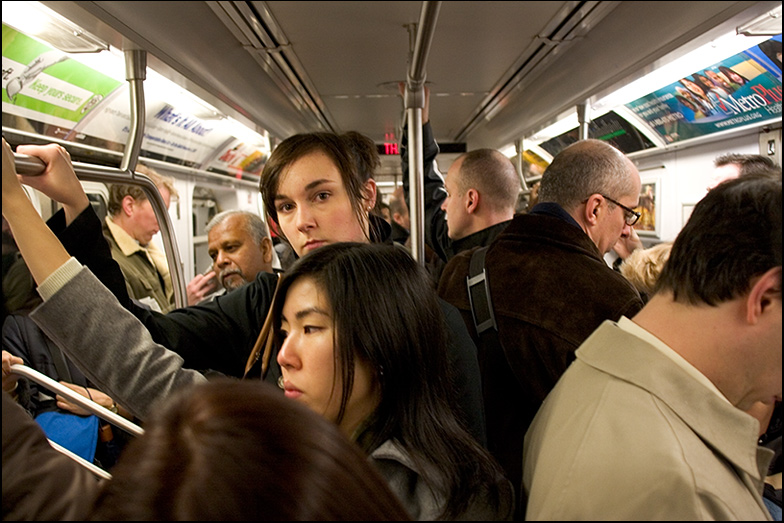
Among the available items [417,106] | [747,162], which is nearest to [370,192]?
[417,106]

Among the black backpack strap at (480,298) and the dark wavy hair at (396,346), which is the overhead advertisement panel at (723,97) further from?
the dark wavy hair at (396,346)

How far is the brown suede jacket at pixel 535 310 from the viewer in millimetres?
1609

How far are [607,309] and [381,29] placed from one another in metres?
1.07

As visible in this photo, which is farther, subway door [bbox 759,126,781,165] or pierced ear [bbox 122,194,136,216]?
pierced ear [bbox 122,194,136,216]

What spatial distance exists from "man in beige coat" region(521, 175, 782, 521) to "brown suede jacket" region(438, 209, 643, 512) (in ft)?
2.02

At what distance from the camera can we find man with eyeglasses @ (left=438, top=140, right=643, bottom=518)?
63.4 inches

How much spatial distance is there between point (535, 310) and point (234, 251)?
2.03 m

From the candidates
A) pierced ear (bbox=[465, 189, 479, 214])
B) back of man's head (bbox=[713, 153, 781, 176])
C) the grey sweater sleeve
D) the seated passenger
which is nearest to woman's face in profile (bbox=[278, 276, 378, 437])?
the grey sweater sleeve

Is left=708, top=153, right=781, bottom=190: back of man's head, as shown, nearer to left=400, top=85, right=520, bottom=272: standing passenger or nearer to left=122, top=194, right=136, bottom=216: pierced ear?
left=400, top=85, right=520, bottom=272: standing passenger

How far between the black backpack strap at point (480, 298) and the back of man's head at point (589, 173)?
1.41 ft

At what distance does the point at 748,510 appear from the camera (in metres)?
0.80

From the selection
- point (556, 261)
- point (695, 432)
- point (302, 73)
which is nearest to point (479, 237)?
point (556, 261)

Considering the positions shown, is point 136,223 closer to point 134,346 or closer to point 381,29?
point 134,346

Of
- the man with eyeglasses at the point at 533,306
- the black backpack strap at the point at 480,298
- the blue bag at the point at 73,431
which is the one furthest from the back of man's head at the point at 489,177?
the blue bag at the point at 73,431
